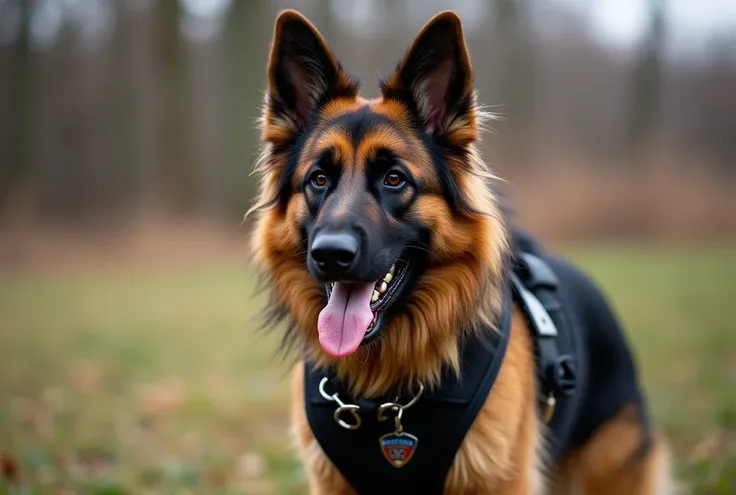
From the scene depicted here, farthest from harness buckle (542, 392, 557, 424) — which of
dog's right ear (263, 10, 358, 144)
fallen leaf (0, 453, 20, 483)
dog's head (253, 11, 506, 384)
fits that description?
fallen leaf (0, 453, 20, 483)

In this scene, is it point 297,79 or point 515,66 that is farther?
point 515,66

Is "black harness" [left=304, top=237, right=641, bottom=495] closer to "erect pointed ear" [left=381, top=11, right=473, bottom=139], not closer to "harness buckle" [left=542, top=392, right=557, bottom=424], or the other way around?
"harness buckle" [left=542, top=392, right=557, bottom=424]

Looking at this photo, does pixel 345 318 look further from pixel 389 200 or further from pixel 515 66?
pixel 515 66

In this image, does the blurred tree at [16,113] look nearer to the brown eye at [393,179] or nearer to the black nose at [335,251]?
the brown eye at [393,179]

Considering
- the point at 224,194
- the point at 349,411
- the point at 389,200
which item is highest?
the point at 389,200

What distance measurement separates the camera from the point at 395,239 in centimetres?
298

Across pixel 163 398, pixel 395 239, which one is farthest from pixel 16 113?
pixel 395 239

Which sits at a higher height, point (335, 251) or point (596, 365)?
point (335, 251)

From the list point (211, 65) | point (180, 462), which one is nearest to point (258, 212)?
point (180, 462)

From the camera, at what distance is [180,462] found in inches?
198

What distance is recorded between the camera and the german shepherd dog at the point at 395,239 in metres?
2.93

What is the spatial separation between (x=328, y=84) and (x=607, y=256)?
15151 mm

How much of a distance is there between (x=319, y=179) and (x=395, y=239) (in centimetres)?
51

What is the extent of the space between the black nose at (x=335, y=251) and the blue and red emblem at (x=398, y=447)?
2.57 ft
